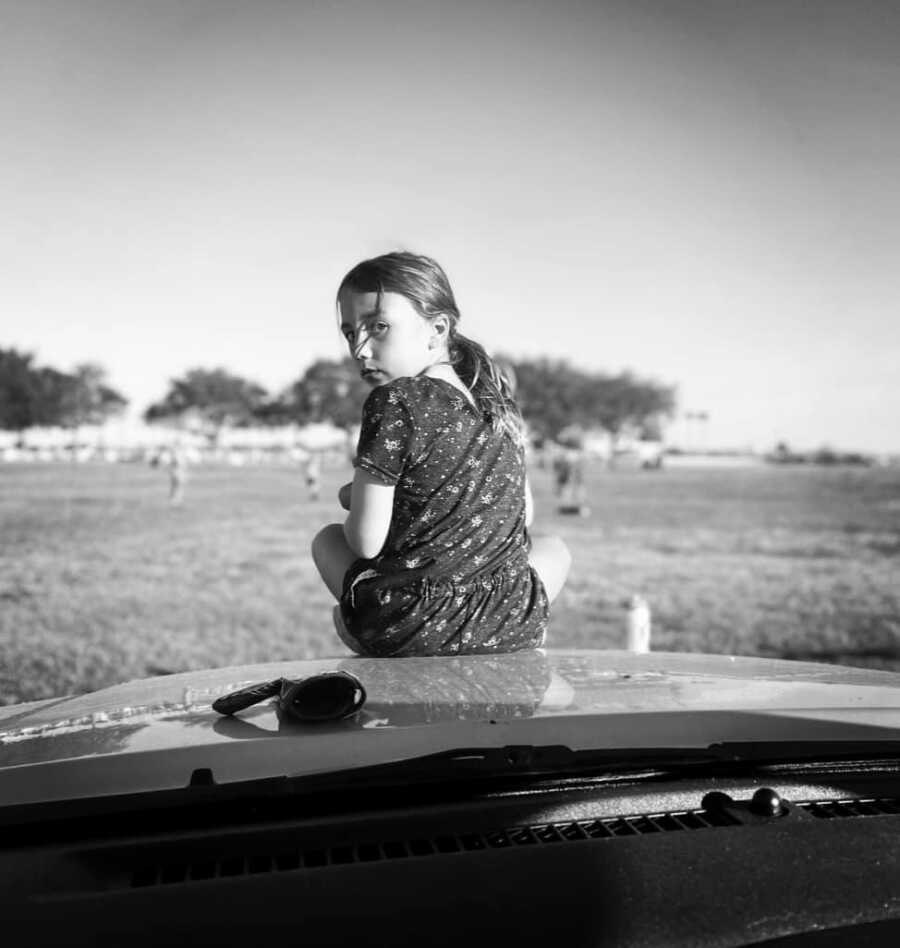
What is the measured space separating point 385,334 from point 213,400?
128 meters

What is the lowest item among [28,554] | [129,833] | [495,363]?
[28,554]

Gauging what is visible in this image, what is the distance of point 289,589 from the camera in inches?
509

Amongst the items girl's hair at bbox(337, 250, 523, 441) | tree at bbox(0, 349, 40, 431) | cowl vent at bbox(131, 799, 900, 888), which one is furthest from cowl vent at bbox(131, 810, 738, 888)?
tree at bbox(0, 349, 40, 431)

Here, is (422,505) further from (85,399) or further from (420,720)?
(85,399)

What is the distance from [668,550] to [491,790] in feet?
58.9

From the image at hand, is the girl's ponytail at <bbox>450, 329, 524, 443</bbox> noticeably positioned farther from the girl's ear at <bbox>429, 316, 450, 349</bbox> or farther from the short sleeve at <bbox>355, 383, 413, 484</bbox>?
the short sleeve at <bbox>355, 383, 413, 484</bbox>

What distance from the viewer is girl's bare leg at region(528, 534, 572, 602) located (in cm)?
278

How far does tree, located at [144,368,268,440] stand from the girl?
127 metres

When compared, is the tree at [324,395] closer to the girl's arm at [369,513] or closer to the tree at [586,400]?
the tree at [586,400]

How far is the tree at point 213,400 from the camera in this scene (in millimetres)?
127250


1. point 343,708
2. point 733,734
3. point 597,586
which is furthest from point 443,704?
point 597,586

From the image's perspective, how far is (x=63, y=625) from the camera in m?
9.84

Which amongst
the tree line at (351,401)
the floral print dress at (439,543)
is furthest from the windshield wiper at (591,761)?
the tree line at (351,401)

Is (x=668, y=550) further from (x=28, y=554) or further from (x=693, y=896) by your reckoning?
(x=693, y=896)
